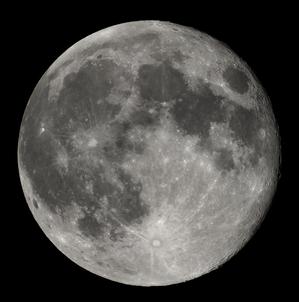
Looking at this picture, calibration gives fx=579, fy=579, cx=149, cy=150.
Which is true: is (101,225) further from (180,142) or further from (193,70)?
(193,70)

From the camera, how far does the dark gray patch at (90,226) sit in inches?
233

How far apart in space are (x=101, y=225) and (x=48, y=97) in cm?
148

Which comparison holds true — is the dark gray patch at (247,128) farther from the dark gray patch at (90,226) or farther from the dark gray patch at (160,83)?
the dark gray patch at (90,226)

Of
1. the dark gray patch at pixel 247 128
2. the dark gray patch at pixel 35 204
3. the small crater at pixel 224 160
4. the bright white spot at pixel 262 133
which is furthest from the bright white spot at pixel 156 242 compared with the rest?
the bright white spot at pixel 262 133

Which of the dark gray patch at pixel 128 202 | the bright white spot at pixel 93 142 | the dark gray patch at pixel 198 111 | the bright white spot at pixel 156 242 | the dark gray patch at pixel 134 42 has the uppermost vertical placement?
the dark gray patch at pixel 134 42

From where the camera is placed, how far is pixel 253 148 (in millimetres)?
6016

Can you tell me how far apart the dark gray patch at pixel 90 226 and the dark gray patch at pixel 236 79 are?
1.97m

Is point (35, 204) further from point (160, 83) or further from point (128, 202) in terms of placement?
point (160, 83)

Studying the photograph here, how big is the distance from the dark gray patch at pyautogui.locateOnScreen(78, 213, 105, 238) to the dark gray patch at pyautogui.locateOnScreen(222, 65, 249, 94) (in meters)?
1.97

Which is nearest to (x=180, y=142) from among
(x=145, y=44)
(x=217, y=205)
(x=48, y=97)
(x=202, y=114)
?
(x=202, y=114)

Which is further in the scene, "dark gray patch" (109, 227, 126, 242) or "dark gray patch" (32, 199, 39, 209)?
"dark gray patch" (32, 199, 39, 209)

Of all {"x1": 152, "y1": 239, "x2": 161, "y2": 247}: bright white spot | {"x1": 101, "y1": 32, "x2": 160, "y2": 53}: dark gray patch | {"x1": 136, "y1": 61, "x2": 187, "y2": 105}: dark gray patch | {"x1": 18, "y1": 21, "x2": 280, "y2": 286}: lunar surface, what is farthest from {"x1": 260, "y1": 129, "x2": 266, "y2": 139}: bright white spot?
{"x1": 152, "y1": 239, "x2": 161, "y2": 247}: bright white spot

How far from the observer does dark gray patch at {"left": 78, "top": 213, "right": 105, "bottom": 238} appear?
19.4 ft

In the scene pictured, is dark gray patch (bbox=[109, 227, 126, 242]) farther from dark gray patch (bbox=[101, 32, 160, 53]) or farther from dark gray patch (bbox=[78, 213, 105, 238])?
dark gray patch (bbox=[101, 32, 160, 53])
